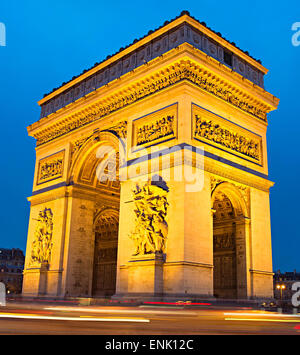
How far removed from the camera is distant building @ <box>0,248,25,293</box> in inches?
2387

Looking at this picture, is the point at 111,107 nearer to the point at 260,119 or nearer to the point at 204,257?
the point at 260,119

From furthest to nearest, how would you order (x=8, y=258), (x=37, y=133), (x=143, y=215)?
(x=8, y=258)
(x=37, y=133)
(x=143, y=215)

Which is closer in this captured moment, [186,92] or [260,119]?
[186,92]

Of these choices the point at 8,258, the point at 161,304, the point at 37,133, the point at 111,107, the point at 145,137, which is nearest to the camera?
the point at 161,304

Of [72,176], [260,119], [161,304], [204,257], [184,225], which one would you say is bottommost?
[161,304]

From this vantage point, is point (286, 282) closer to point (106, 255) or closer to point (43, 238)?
point (106, 255)

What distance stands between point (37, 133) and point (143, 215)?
1286 cm

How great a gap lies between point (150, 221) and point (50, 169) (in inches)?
410

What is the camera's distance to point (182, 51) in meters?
17.8

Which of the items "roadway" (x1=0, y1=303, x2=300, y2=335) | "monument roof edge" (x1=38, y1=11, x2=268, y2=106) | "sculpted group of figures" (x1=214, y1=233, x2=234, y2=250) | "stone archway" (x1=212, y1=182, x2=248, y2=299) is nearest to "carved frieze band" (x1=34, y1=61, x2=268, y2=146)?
"monument roof edge" (x1=38, y1=11, x2=268, y2=106)

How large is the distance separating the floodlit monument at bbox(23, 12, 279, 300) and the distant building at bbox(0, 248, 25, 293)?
40.2 meters

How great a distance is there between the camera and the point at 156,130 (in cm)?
1852

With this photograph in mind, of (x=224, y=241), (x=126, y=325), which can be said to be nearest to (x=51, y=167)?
(x=224, y=241)
